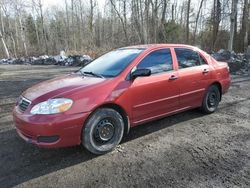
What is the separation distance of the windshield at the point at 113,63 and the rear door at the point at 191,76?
0.97m

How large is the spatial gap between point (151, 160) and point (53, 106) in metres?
1.60

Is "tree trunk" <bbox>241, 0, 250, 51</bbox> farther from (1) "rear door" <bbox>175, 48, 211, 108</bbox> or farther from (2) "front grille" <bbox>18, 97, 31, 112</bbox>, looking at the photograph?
(2) "front grille" <bbox>18, 97, 31, 112</bbox>

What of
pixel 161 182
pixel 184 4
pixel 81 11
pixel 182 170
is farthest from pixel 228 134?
pixel 81 11

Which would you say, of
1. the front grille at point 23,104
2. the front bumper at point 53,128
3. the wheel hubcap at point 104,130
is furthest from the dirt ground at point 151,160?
the front grille at point 23,104

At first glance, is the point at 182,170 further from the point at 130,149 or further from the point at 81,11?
the point at 81,11

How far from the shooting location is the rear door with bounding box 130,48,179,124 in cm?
430

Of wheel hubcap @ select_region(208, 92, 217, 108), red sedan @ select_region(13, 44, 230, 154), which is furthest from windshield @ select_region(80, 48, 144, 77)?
wheel hubcap @ select_region(208, 92, 217, 108)

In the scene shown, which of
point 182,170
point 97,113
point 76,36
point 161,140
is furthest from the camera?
point 76,36

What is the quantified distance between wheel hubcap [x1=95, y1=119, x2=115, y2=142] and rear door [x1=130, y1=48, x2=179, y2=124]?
49 centimetres

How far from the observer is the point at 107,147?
13.1 feet

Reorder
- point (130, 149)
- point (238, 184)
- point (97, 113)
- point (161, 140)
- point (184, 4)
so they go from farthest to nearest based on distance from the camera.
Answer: point (184, 4)
point (161, 140)
point (130, 149)
point (97, 113)
point (238, 184)

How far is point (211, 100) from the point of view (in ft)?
18.9

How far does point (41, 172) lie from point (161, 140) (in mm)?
2015

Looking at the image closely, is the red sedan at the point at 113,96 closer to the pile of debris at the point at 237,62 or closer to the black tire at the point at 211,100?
the black tire at the point at 211,100
